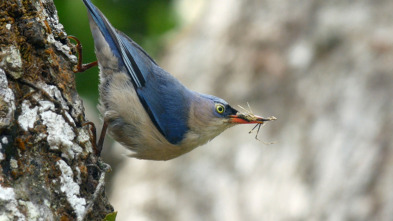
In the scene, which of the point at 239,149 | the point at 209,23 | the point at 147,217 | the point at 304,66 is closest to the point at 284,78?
the point at 304,66

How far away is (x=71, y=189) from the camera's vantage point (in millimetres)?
3293

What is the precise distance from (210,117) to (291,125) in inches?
147

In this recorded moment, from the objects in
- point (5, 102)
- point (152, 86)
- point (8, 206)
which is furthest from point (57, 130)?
point (152, 86)

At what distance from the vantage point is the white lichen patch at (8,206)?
2830 millimetres

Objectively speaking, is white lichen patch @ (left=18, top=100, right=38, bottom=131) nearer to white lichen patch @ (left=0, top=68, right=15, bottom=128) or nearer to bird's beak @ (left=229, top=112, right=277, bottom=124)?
white lichen patch @ (left=0, top=68, right=15, bottom=128)

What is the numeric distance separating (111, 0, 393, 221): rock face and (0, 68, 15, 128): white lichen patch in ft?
17.4

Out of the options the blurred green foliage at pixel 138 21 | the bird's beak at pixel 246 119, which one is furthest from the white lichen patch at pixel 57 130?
the blurred green foliage at pixel 138 21

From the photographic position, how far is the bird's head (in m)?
5.16

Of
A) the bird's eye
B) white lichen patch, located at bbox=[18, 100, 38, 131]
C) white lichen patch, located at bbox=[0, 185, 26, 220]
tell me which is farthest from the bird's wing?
white lichen patch, located at bbox=[0, 185, 26, 220]

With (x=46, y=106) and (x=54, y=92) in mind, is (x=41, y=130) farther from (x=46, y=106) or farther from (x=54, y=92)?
(x=54, y=92)

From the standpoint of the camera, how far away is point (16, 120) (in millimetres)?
3205

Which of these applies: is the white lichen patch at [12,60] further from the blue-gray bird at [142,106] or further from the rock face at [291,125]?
the rock face at [291,125]

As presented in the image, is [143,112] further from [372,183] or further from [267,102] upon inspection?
[267,102]

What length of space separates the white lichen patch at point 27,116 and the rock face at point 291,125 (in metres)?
5.09
